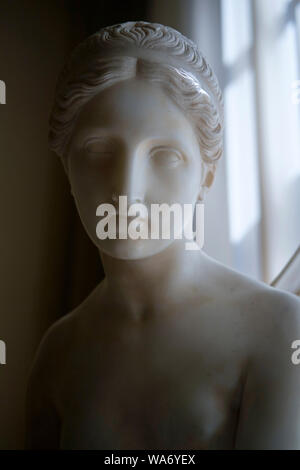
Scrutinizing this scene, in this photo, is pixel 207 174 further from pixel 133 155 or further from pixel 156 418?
pixel 156 418

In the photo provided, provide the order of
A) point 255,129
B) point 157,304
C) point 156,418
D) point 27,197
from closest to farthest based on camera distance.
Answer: point 156,418 < point 157,304 < point 255,129 < point 27,197

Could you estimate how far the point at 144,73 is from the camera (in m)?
1.07

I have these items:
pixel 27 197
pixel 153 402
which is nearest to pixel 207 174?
pixel 153 402

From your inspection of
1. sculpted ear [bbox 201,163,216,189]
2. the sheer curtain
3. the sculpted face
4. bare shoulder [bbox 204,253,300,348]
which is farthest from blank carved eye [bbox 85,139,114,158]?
the sheer curtain

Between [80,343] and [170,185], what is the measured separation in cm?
39

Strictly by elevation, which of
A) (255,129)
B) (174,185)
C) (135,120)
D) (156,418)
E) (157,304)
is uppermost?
(255,129)

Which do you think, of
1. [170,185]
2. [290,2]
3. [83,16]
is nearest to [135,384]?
[170,185]

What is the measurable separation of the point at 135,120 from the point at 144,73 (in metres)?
0.11

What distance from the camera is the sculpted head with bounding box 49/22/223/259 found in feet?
3.37

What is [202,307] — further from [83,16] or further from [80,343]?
[83,16]

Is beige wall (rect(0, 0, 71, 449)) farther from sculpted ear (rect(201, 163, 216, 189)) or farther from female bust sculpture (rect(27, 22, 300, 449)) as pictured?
sculpted ear (rect(201, 163, 216, 189))

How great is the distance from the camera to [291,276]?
1.40 m

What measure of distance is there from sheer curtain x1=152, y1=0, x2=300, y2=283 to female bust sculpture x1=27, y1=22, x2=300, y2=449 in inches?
17.6

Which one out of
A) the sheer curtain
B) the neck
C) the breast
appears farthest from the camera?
the sheer curtain
